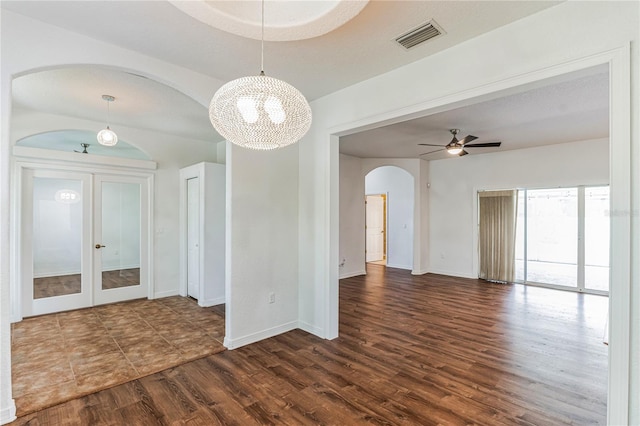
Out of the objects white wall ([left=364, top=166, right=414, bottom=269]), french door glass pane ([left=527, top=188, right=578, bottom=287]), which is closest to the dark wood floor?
french door glass pane ([left=527, top=188, right=578, bottom=287])

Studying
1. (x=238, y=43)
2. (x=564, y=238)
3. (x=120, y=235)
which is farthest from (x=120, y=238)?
(x=564, y=238)

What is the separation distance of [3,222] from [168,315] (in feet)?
9.25

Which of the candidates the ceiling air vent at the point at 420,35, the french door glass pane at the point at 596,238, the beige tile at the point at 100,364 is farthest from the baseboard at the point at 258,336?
the french door glass pane at the point at 596,238

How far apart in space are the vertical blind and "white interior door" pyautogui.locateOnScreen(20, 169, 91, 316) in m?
8.13

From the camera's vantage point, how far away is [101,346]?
11.3 feet

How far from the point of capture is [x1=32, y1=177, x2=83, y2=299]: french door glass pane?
4574 mm

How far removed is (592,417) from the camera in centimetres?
221

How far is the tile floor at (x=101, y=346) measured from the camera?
→ 2639 mm

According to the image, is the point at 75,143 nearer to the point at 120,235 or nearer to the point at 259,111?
the point at 120,235

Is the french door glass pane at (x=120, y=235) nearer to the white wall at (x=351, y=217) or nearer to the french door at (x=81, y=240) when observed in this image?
the french door at (x=81, y=240)

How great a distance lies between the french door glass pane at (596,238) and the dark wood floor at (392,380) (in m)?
1.95

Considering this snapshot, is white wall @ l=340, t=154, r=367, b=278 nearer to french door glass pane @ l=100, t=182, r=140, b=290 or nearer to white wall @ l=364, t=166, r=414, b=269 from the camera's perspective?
white wall @ l=364, t=166, r=414, b=269

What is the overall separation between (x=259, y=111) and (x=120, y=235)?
488 centimetres

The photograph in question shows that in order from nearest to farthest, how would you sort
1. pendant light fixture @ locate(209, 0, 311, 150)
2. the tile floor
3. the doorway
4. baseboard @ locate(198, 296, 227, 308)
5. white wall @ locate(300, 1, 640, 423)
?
pendant light fixture @ locate(209, 0, 311, 150) → white wall @ locate(300, 1, 640, 423) → the tile floor → baseboard @ locate(198, 296, 227, 308) → the doorway
